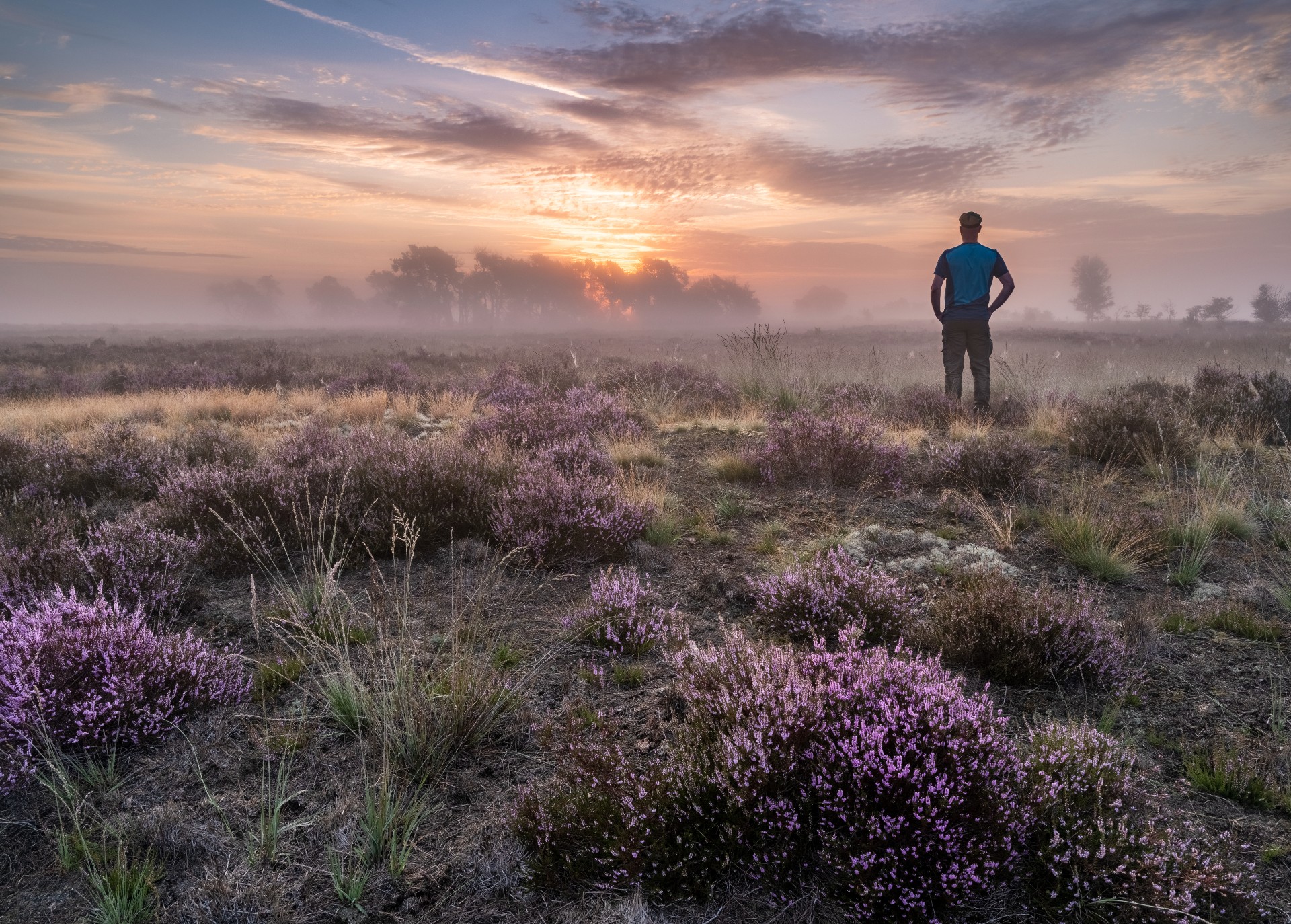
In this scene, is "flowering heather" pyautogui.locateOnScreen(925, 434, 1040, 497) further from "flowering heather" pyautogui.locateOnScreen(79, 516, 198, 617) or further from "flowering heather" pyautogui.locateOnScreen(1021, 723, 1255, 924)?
"flowering heather" pyautogui.locateOnScreen(79, 516, 198, 617)

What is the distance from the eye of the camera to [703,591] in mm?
4203

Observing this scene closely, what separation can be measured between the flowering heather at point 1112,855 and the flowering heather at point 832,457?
424 centimetres

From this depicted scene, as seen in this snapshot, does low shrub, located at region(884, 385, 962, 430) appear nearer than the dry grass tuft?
No

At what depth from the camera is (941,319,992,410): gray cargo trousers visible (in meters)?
9.52

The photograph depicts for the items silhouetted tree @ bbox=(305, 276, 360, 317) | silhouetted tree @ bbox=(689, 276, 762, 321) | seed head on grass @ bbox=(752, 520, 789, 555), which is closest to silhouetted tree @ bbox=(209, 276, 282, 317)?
silhouetted tree @ bbox=(305, 276, 360, 317)

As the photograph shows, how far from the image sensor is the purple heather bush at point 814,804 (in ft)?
6.46

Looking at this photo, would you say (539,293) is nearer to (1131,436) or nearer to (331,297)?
(331,297)

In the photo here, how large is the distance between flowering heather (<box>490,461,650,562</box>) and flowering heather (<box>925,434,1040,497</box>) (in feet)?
10.4

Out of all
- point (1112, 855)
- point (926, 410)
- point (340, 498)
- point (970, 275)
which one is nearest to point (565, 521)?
point (340, 498)

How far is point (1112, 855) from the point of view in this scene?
6.49 ft

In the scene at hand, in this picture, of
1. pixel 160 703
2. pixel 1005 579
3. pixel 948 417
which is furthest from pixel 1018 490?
pixel 160 703

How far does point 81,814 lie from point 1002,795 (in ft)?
10.3

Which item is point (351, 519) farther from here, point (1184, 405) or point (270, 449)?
point (1184, 405)

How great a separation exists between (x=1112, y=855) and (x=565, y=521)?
3.40 m
